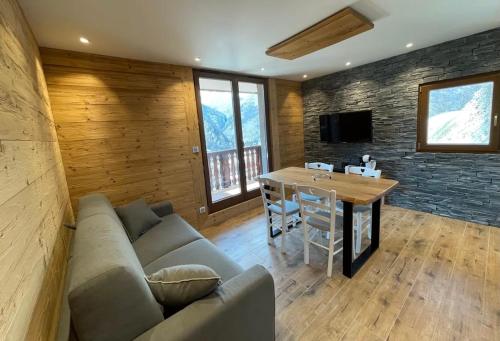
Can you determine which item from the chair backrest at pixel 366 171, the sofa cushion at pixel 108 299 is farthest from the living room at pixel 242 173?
the chair backrest at pixel 366 171

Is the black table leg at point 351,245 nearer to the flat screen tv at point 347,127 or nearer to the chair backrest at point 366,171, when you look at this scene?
the chair backrest at point 366,171

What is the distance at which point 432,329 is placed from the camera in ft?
5.11

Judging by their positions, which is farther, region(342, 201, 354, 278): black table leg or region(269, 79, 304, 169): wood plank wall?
region(269, 79, 304, 169): wood plank wall

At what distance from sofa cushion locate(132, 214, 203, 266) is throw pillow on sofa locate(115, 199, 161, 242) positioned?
6 centimetres

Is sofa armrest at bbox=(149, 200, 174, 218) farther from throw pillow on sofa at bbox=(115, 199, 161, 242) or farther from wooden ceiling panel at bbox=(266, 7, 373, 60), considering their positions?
wooden ceiling panel at bbox=(266, 7, 373, 60)

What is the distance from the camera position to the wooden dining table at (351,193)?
1.97m

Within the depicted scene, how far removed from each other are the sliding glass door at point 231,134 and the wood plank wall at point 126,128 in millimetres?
297

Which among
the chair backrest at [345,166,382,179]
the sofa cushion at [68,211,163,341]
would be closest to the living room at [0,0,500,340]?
the sofa cushion at [68,211,163,341]

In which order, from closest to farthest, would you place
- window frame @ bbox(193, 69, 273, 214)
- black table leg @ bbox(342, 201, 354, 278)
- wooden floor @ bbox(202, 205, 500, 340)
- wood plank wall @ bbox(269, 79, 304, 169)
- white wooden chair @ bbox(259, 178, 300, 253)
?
wooden floor @ bbox(202, 205, 500, 340)
black table leg @ bbox(342, 201, 354, 278)
white wooden chair @ bbox(259, 178, 300, 253)
window frame @ bbox(193, 69, 273, 214)
wood plank wall @ bbox(269, 79, 304, 169)

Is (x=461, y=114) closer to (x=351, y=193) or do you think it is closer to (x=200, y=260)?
(x=351, y=193)

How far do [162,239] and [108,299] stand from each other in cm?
129

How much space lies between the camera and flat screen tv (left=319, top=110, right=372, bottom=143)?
3871mm

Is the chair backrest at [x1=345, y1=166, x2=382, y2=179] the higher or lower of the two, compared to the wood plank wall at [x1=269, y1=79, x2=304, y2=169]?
lower

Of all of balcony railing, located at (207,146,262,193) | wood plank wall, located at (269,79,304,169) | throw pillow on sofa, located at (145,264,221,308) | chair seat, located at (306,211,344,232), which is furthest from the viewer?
wood plank wall, located at (269,79,304,169)
